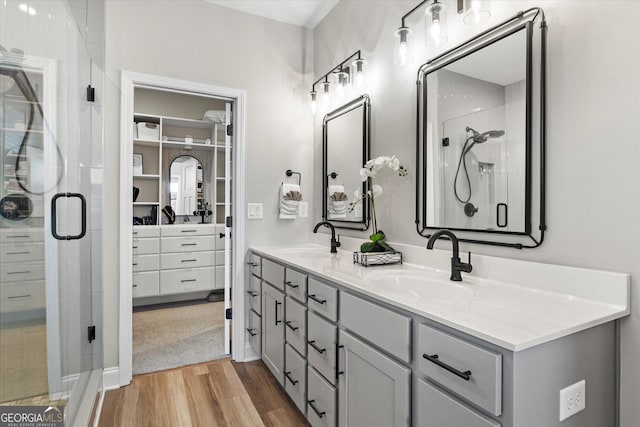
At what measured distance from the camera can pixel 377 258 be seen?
1851 millimetres

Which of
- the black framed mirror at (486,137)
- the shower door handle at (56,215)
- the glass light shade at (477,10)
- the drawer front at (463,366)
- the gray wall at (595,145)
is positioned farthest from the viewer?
the shower door handle at (56,215)

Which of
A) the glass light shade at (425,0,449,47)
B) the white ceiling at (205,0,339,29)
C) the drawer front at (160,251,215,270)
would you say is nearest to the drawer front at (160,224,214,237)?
the drawer front at (160,251,215,270)

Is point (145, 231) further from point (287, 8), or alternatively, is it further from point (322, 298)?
point (322, 298)

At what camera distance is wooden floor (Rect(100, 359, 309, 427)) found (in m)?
1.89

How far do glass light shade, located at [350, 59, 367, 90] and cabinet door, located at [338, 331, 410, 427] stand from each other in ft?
5.37

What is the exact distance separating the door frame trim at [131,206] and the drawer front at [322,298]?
3.67ft

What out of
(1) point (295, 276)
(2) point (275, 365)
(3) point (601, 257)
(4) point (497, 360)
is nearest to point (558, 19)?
(3) point (601, 257)

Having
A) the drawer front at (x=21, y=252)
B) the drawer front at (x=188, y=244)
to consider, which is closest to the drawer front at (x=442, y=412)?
the drawer front at (x=21, y=252)

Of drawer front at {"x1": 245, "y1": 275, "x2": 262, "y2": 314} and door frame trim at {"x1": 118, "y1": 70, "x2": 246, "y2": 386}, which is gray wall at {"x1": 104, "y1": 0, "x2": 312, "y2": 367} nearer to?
door frame trim at {"x1": 118, "y1": 70, "x2": 246, "y2": 386}

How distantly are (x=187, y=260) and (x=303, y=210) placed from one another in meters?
1.84

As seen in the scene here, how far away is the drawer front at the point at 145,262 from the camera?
3.72m

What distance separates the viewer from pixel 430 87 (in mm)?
1787

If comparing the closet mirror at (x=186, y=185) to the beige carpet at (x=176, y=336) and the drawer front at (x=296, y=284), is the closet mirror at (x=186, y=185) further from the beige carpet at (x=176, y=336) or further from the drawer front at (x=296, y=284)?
the drawer front at (x=296, y=284)

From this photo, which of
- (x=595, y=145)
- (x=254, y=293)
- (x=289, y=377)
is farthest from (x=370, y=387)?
(x=254, y=293)
